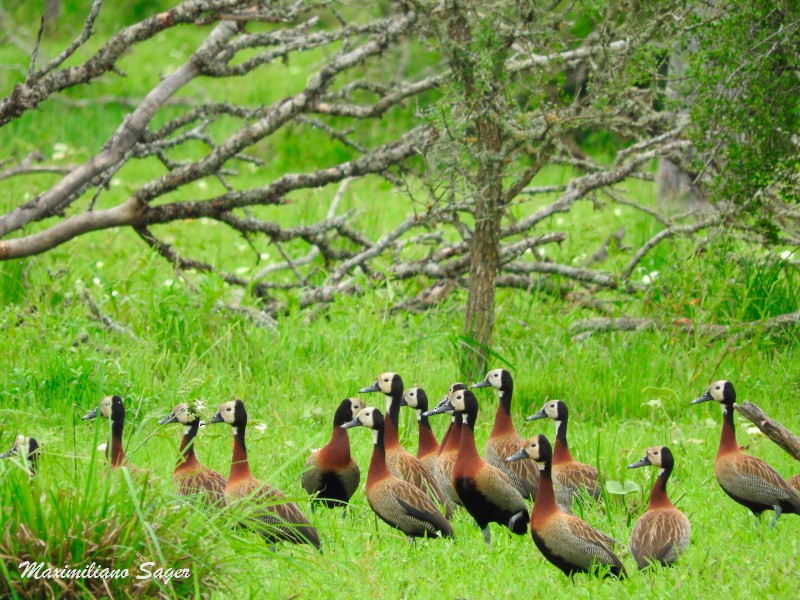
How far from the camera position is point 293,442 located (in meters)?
6.39

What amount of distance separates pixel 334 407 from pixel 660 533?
2.74 meters

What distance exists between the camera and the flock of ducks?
4832 millimetres

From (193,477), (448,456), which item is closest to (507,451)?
(448,456)

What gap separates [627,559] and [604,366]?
2494mm

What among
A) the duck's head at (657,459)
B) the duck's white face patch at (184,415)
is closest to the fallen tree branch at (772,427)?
the duck's head at (657,459)

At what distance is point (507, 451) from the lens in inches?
239

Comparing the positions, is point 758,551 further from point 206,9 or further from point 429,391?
point 206,9

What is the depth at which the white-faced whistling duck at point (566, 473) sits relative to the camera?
5.73 meters

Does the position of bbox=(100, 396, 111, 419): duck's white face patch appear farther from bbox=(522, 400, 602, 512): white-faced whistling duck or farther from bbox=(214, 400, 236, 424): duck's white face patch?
bbox=(522, 400, 602, 512): white-faced whistling duck

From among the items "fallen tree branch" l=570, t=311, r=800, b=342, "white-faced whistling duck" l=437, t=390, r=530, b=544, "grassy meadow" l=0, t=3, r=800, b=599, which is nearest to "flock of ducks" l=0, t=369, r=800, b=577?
"white-faced whistling duck" l=437, t=390, r=530, b=544

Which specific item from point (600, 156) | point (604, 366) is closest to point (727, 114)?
point (604, 366)

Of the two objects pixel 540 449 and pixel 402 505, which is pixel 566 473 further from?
pixel 402 505

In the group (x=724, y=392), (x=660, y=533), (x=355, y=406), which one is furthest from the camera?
(x=355, y=406)

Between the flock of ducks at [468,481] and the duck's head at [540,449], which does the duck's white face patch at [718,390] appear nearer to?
the flock of ducks at [468,481]
